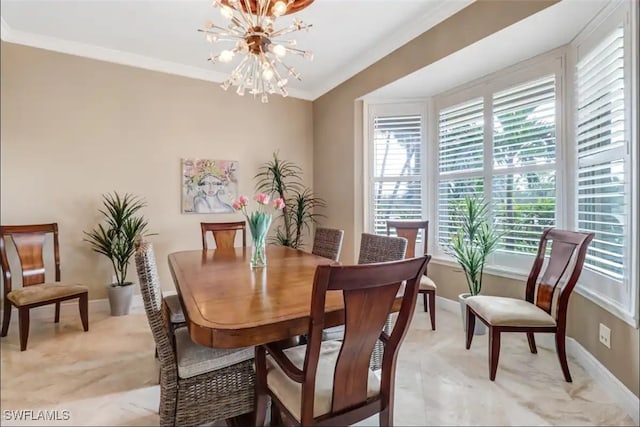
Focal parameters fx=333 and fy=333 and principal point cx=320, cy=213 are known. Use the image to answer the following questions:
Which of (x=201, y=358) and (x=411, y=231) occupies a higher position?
(x=411, y=231)

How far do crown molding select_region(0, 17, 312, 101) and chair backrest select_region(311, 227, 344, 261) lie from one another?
2469 millimetres

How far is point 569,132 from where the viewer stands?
2562 millimetres

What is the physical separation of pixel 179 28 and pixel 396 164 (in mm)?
2593

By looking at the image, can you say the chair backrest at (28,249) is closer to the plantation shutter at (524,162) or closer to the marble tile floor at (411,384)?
the marble tile floor at (411,384)

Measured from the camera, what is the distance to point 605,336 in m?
2.09

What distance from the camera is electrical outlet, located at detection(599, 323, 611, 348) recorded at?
80.9 inches

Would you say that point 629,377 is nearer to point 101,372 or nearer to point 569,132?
point 569,132

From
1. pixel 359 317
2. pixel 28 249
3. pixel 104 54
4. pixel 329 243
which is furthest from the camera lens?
pixel 104 54

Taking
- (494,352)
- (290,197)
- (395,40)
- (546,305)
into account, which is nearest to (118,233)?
(290,197)

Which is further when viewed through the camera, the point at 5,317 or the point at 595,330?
the point at 5,317

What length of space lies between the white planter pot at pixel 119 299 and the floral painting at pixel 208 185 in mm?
1039

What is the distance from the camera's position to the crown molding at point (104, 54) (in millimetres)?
3090

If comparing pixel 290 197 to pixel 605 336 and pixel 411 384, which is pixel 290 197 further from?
pixel 605 336

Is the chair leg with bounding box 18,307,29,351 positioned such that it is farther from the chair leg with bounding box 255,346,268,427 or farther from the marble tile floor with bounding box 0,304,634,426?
the chair leg with bounding box 255,346,268,427
